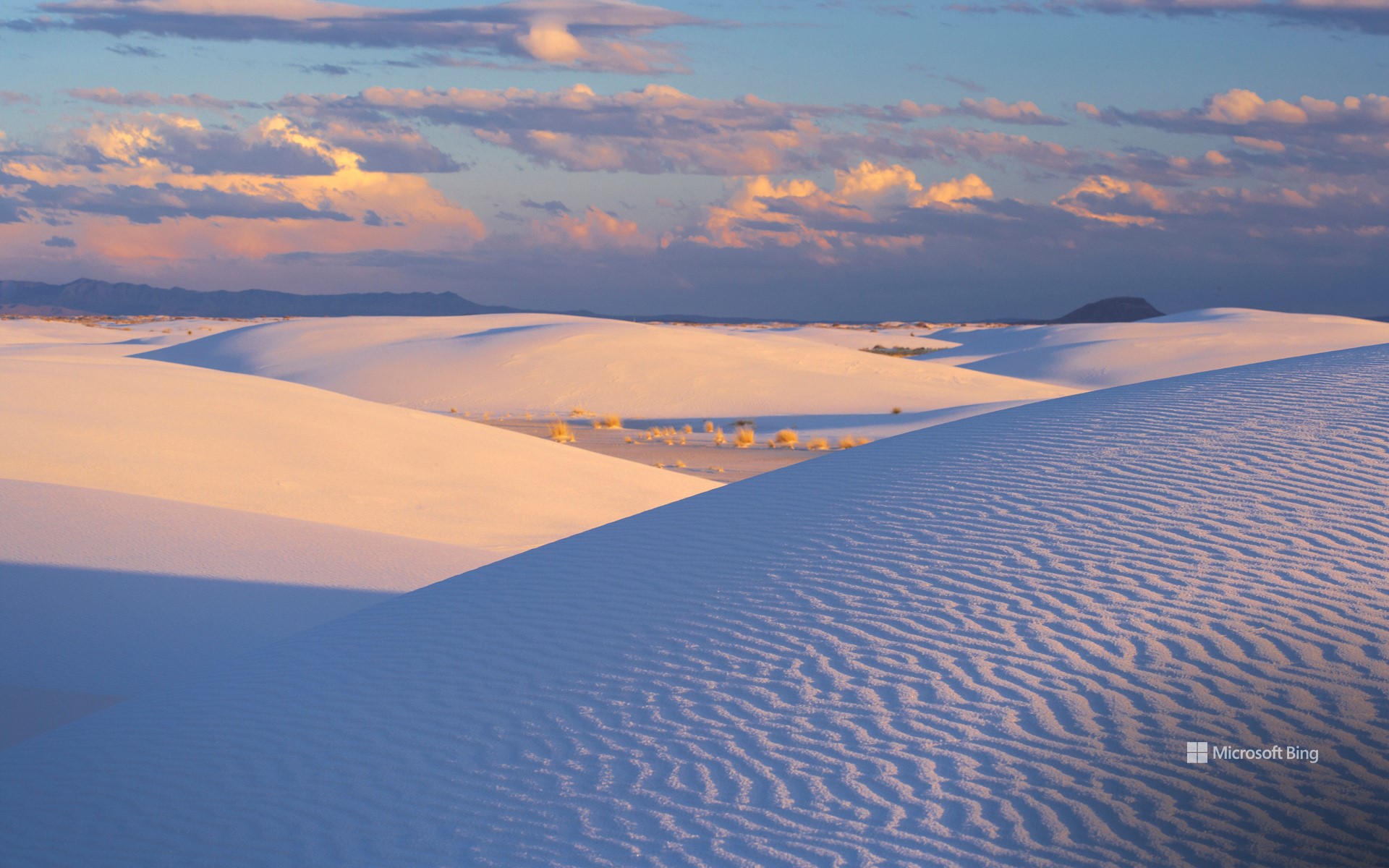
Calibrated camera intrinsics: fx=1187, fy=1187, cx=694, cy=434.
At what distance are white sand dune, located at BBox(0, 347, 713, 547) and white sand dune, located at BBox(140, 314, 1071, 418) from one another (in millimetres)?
13128

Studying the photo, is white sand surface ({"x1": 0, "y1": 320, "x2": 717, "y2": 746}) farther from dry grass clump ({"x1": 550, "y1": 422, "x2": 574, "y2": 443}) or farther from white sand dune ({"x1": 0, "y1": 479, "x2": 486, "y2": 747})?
dry grass clump ({"x1": 550, "y1": 422, "x2": 574, "y2": 443})

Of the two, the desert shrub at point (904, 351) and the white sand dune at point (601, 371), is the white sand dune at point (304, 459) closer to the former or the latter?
the white sand dune at point (601, 371)

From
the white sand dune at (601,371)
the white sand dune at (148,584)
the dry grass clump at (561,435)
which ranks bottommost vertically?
the dry grass clump at (561,435)

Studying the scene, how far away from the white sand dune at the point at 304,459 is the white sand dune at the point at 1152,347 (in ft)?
81.4

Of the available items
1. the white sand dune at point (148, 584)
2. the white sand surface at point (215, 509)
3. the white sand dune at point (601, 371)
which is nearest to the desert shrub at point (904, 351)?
the white sand dune at point (601, 371)

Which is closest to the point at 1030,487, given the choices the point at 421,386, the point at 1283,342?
the point at 421,386

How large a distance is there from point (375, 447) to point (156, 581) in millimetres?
6600

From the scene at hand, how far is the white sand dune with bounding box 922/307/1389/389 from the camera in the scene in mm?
42938

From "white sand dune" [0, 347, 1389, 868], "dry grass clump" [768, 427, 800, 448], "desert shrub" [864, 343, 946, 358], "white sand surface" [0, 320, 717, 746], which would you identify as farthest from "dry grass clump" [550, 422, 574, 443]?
"desert shrub" [864, 343, 946, 358]

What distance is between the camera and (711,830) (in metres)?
3.38

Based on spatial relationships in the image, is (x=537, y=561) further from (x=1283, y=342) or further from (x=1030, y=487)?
(x=1283, y=342)

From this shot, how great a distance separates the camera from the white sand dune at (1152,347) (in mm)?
42938

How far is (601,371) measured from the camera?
3359cm

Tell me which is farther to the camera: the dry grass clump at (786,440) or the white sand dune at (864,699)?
the dry grass clump at (786,440)
